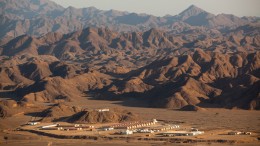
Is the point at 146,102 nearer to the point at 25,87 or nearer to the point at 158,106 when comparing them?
the point at 158,106

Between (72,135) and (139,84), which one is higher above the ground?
(139,84)

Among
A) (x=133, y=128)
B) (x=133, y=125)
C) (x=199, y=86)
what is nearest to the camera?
(x=133, y=128)

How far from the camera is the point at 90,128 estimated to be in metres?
106

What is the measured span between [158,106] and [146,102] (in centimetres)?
876

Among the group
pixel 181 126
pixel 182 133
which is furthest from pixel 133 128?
pixel 182 133

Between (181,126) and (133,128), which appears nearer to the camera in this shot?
(133,128)

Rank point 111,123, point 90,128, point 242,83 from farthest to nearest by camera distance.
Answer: point 242,83, point 111,123, point 90,128

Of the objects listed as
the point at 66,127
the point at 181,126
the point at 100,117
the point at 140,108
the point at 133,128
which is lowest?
the point at 133,128

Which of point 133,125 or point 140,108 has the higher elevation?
point 140,108

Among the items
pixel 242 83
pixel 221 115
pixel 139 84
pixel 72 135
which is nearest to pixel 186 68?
pixel 139 84

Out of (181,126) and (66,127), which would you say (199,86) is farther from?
(66,127)

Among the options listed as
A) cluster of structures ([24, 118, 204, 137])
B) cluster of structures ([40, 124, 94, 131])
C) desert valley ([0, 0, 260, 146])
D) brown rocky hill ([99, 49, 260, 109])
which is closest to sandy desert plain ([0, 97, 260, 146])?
desert valley ([0, 0, 260, 146])

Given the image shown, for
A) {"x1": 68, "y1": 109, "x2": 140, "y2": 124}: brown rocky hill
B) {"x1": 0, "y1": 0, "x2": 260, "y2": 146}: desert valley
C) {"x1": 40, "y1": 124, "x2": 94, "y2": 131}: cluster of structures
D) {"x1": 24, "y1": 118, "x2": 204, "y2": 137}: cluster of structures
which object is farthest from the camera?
{"x1": 68, "y1": 109, "x2": 140, "y2": 124}: brown rocky hill

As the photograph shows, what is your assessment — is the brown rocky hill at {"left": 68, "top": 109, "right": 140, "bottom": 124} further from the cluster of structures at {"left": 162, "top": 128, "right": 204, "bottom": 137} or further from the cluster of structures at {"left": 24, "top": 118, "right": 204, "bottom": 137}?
the cluster of structures at {"left": 162, "top": 128, "right": 204, "bottom": 137}
